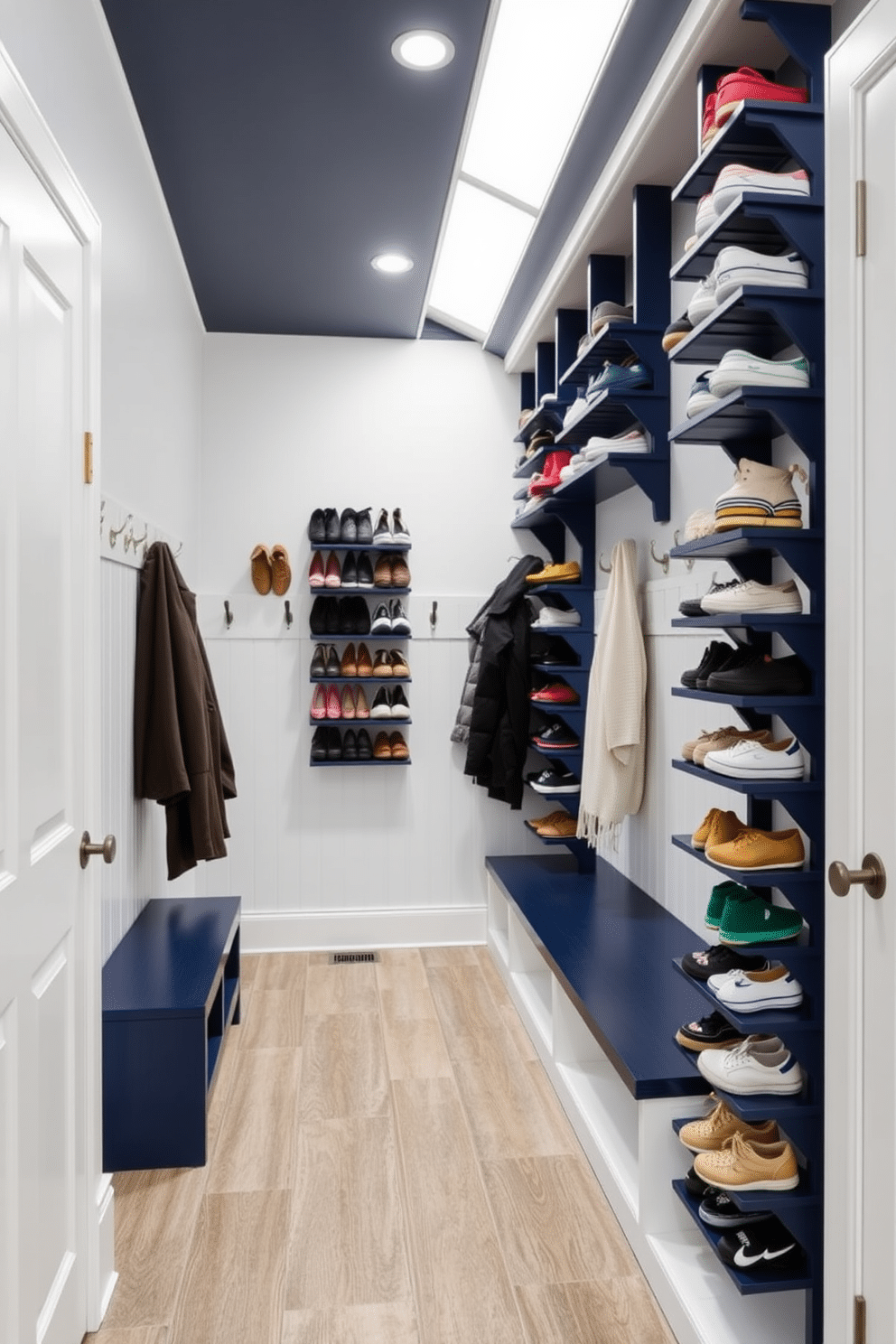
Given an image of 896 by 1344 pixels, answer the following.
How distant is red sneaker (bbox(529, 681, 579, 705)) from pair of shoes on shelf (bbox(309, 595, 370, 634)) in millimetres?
865

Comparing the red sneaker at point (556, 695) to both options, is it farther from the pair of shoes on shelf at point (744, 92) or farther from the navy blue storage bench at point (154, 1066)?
the pair of shoes on shelf at point (744, 92)

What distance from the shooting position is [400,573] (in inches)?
171

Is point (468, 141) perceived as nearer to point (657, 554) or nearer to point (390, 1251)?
point (657, 554)

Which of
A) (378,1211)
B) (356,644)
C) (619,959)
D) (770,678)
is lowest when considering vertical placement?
(378,1211)

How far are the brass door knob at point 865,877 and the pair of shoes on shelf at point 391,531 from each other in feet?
10.2

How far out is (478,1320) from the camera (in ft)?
6.31

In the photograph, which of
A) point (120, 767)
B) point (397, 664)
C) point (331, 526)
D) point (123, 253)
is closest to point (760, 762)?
point (120, 767)

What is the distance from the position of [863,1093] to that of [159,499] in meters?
2.76

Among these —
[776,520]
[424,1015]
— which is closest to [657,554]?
[776,520]

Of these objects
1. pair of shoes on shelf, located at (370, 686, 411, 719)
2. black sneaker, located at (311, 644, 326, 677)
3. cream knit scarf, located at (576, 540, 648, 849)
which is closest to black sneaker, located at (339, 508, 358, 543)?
black sneaker, located at (311, 644, 326, 677)

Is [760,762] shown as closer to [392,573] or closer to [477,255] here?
[392,573]

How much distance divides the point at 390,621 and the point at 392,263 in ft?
4.73

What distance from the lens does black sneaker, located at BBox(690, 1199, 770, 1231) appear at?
5.88 ft

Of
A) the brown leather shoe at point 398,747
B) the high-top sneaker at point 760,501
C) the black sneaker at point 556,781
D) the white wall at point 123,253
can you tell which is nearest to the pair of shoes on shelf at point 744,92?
the high-top sneaker at point 760,501
